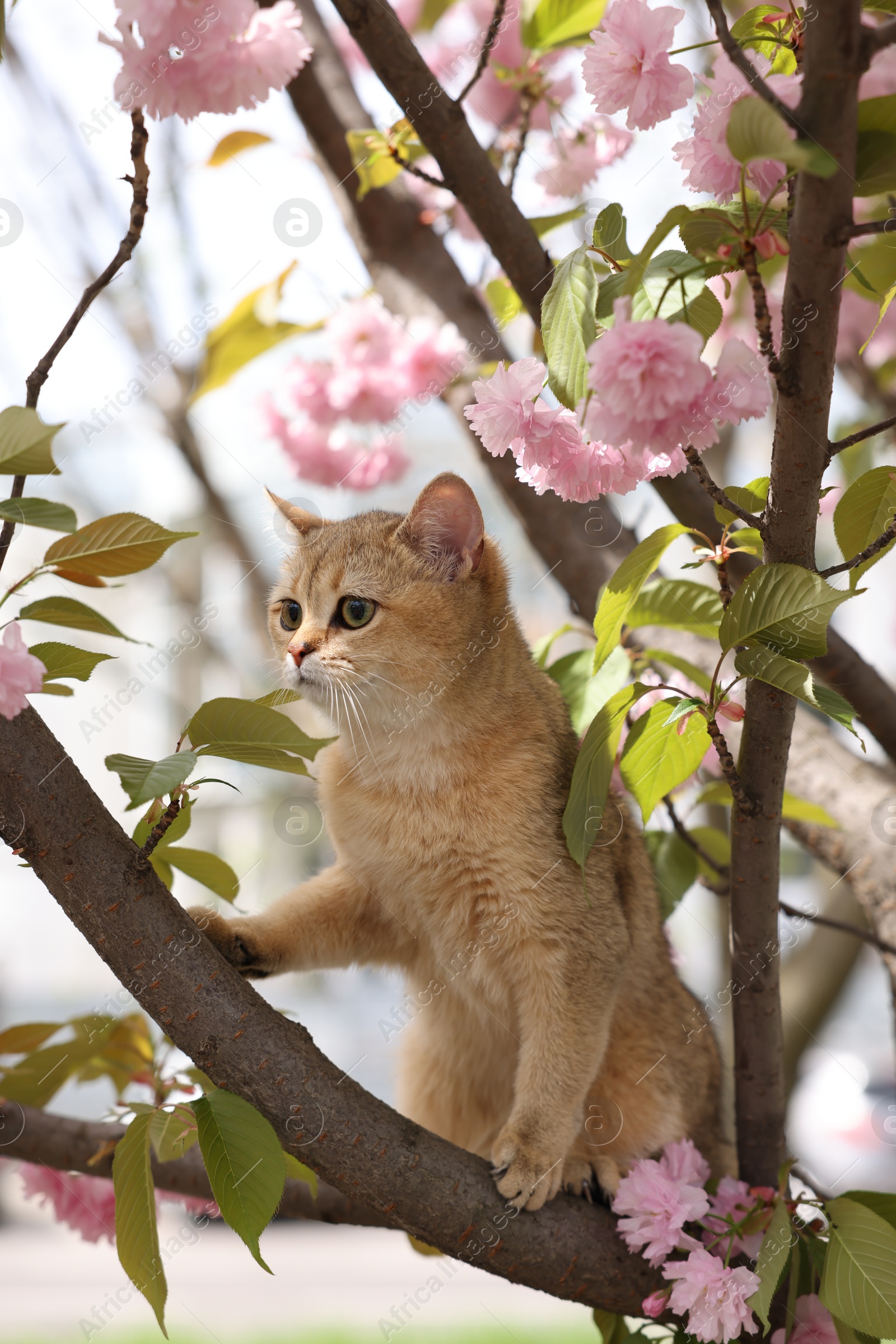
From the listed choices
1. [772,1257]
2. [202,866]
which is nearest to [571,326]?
[202,866]

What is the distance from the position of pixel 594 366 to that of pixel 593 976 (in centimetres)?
107

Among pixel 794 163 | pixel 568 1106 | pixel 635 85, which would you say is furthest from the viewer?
pixel 568 1106

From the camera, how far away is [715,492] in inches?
43.4

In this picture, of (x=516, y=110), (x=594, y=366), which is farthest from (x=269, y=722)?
(x=516, y=110)

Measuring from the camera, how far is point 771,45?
1207mm

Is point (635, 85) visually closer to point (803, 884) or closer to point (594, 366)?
point (594, 366)

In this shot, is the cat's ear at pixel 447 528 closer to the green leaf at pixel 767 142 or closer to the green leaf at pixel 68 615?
the green leaf at pixel 68 615

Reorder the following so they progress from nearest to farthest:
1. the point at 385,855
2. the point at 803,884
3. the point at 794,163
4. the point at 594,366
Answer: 1. the point at 794,163
2. the point at 594,366
3. the point at 385,855
4. the point at 803,884

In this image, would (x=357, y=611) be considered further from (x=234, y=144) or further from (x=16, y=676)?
(x=234, y=144)

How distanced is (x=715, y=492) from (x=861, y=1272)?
0.97m

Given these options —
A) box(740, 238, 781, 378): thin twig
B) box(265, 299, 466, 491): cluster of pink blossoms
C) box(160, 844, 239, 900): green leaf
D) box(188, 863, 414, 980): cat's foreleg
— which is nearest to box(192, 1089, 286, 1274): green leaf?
box(160, 844, 239, 900): green leaf

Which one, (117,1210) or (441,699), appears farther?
(441,699)

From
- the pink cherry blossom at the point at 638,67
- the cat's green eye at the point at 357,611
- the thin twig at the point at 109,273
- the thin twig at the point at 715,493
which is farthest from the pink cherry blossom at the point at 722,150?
the cat's green eye at the point at 357,611

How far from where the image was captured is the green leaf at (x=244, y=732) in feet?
3.83
